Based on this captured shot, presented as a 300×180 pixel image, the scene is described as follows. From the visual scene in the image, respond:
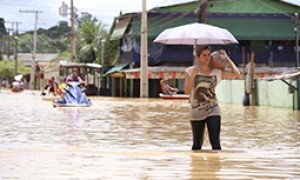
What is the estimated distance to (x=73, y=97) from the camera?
26.7 m

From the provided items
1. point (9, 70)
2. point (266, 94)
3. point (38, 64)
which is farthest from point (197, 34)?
point (38, 64)

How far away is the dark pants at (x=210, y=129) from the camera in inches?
374

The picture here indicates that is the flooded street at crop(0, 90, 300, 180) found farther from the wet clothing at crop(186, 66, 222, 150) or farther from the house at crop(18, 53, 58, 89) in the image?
the house at crop(18, 53, 58, 89)

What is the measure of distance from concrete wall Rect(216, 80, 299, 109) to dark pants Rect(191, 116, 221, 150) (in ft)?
52.8


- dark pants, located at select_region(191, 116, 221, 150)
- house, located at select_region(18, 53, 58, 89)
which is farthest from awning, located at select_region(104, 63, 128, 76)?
dark pants, located at select_region(191, 116, 221, 150)

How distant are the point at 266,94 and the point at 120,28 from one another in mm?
31693

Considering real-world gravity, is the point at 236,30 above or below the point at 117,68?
above

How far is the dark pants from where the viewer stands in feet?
31.2

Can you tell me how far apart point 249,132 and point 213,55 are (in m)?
5.23

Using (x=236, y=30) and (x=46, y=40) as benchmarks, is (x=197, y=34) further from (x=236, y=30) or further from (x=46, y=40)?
(x=46, y=40)

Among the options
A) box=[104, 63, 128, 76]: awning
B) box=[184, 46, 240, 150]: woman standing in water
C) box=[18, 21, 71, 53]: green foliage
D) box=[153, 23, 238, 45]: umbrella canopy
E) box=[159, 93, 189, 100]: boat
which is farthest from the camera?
box=[18, 21, 71, 53]: green foliage

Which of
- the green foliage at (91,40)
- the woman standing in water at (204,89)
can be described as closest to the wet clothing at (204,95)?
the woman standing in water at (204,89)

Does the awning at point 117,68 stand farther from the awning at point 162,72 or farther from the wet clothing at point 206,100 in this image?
the wet clothing at point 206,100

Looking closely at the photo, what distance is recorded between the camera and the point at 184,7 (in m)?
56.4
